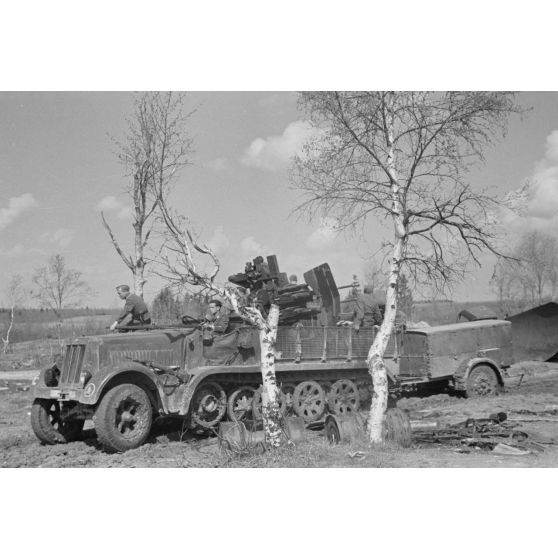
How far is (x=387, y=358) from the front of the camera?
11930 millimetres

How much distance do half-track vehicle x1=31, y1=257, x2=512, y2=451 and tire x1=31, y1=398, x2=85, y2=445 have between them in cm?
1

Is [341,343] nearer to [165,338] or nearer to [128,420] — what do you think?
[165,338]

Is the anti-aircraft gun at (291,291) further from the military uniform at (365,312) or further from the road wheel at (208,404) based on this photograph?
the road wheel at (208,404)

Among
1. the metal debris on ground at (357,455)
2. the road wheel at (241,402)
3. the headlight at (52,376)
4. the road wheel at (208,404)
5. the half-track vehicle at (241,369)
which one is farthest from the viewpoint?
the road wheel at (241,402)

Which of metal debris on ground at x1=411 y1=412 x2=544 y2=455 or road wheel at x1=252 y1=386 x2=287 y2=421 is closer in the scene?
metal debris on ground at x1=411 y1=412 x2=544 y2=455

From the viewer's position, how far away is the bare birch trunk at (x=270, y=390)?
7.59m

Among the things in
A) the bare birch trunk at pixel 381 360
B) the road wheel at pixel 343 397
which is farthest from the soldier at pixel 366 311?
the bare birch trunk at pixel 381 360

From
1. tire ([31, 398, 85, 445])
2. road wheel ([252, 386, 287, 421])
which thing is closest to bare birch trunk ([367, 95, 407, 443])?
road wheel ([252, 386, 287, 421])

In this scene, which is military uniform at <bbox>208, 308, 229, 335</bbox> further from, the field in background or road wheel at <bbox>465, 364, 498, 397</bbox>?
road wheel at <bbox>465, 364, 498, 397</bbox>

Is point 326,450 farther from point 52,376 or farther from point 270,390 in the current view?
point 52,376

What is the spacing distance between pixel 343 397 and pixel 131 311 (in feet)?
13.0

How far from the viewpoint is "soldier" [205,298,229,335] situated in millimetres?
10070

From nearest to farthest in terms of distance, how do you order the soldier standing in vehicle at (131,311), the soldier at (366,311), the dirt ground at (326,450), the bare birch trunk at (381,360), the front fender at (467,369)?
the dirt ground at (326,450)
the bare birch trunk at (381,360)
the soldier standing in vehicle at (131,311)
the soldier at (366,311)
the front fender at (467,369)

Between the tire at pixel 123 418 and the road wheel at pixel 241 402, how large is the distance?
5.22ft
